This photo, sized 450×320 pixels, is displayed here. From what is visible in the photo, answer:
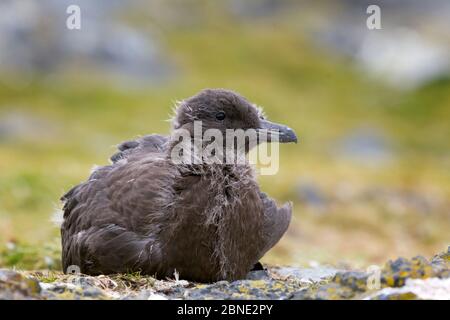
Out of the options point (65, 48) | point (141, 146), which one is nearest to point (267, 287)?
point (141, 146)

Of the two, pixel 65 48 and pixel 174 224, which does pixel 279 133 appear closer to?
pixel 174 224

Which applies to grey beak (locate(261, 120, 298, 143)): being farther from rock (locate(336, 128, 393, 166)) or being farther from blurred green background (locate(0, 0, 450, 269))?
rock (locate(336, 128, 393, 166))

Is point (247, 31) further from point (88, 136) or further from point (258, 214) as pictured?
point (258, 214)

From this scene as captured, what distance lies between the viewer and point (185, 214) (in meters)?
6.40

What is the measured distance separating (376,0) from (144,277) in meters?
62.9

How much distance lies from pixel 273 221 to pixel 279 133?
35.7 inches

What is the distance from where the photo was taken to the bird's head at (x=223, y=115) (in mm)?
7172

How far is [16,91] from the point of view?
35781 mm

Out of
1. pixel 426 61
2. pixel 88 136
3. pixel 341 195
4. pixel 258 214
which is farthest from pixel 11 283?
pixel 426 61

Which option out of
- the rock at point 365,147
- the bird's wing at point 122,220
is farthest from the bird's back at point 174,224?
the rock at point 365,147

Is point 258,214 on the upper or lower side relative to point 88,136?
lower

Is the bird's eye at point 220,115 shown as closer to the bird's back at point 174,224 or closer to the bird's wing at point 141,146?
the bird's back at point 174,224

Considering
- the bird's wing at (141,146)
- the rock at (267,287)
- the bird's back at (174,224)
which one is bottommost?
the rock at (267,287)

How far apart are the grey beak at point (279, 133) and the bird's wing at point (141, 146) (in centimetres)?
121
